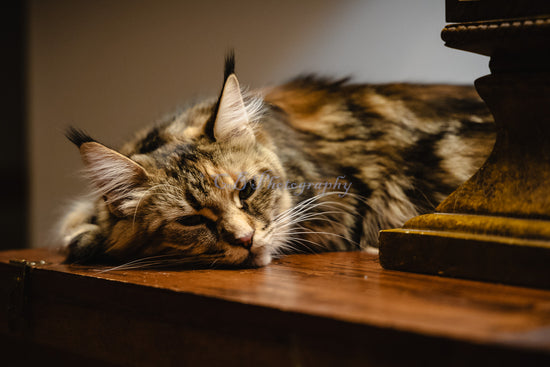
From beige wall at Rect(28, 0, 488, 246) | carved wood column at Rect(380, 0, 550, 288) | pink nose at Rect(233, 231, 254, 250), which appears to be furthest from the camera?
beige wall at Rect(28, 0, 488, 246)

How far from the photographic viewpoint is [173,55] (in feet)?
6.12

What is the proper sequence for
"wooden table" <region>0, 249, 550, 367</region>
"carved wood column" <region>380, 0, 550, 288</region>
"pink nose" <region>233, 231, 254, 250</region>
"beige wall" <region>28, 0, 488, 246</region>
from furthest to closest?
1. "beige wall" <region>28, 0, 488, 246</region>
2. "pink nose" <region>233, 231, 254, 250</region>
3. "carved wood column" <region>380, 0, 550, 288</region>
4. "wooden table" <region>0, 249, 550, 367</region>

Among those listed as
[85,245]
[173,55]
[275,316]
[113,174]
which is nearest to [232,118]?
[113,174]

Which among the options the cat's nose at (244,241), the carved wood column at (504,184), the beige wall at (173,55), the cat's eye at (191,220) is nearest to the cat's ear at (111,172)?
the cat's eye at (191,220)

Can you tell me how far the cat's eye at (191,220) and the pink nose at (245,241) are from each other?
96 mm

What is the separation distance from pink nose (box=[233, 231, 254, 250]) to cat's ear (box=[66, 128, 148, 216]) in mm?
245

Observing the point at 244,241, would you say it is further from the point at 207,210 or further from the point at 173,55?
the point at 173,55

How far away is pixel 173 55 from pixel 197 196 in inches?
41.3

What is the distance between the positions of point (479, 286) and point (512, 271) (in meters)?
0.05

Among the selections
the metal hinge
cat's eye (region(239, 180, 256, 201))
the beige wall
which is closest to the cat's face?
cat's eye (region(239, 180, 256, 201))

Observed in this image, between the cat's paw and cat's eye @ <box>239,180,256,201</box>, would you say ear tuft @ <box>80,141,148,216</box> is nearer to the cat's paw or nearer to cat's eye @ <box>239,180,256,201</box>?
the cat's paw

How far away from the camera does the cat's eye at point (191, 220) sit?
1.00 meters

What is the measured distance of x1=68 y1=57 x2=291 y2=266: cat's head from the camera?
0.98 meters

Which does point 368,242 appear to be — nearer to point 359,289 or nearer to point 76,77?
point 359,289
